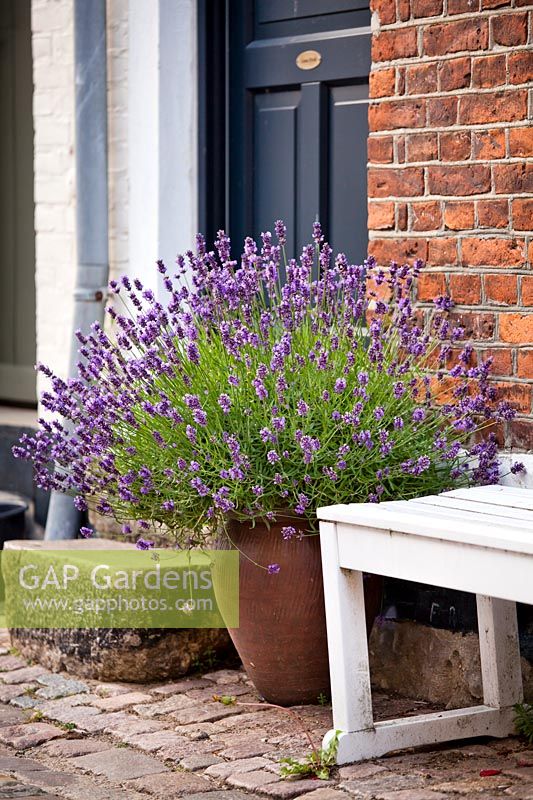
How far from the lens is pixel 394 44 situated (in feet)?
12.9

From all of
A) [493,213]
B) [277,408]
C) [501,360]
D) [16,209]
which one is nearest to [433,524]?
[277,408]

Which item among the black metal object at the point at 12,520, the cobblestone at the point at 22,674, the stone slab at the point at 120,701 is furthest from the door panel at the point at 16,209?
the stone slab at the point at 120,701

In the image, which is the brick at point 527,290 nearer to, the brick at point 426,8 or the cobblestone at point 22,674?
the brick at point 426,8

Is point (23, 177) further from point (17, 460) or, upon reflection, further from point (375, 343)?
point (375, 343)

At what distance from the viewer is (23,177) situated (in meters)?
6.99

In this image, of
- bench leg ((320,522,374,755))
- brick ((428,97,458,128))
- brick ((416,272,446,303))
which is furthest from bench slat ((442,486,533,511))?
brick ((428,97,458,128))

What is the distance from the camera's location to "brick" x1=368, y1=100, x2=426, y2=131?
12.7 feet

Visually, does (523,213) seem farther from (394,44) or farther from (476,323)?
(394,44)

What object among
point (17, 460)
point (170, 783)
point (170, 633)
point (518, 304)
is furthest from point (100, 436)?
point (17, 460)

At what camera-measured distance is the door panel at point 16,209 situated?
22.6 feet

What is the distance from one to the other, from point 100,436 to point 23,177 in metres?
3.59

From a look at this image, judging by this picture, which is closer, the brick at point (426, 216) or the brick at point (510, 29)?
the brick at point (510, 29)

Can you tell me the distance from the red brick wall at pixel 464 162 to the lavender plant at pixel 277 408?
89mm

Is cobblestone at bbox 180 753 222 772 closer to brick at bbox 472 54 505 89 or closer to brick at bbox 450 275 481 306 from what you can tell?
brick at bbox 450 275 481 306
